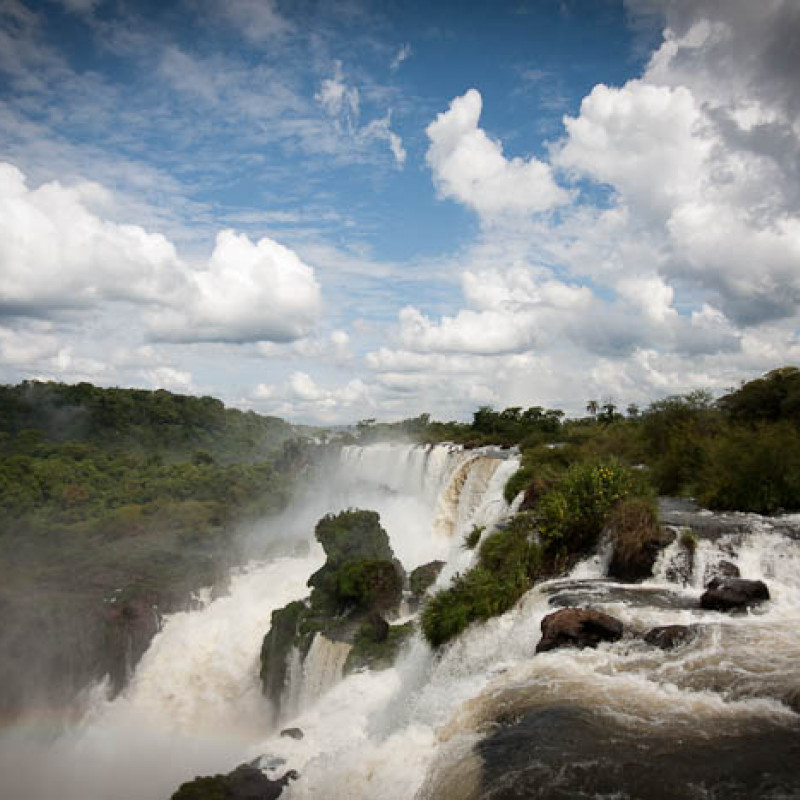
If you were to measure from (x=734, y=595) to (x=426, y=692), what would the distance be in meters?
4.96

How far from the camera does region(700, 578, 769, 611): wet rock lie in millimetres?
8758

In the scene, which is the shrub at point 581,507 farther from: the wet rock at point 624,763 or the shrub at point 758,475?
the wet rock at point 624,763

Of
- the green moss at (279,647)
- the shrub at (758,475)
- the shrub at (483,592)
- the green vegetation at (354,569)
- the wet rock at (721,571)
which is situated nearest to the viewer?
the wet rock at (721,571)

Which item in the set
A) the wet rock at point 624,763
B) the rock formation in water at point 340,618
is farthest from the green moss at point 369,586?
the wet rock at point 624,763

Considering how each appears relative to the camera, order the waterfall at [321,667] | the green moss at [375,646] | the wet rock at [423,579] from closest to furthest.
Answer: the green moss at [375,646]
the waterfall at [321,667]
the wet rock at [423,579]

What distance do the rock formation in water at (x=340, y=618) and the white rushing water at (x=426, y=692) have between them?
59 centimetres

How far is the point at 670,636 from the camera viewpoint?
7.61 metres

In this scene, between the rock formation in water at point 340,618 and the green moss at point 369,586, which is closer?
the rock formation in water at point 340,618

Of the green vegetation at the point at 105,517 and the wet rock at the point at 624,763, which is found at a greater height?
the wet rock at the point at 624,763

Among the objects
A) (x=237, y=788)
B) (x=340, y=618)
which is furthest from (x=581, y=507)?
(x=340, y=618)

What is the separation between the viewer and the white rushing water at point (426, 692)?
647cm

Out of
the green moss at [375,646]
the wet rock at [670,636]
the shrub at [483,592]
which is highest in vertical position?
the wet rock at [670,636]

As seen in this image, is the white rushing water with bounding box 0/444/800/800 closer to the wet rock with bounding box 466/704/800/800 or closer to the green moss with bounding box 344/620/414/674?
the wet rock with bounding box 466/704/800/800

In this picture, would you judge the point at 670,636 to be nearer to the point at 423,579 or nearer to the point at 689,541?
the point at 689,541
